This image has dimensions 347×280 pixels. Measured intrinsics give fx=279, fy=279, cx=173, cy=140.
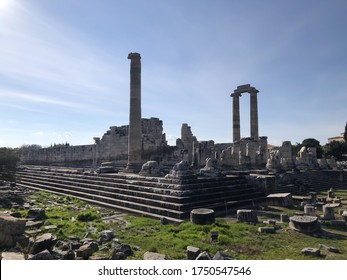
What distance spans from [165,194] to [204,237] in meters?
3.65

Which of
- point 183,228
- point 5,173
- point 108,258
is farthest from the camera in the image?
point 5,173

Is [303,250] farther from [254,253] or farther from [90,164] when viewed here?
[90,164]

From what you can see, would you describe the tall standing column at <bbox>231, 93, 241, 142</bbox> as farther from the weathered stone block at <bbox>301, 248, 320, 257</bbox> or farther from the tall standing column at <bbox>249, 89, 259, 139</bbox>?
the weathered stone block at <bbox>301, 248, 320, 257</bbox>

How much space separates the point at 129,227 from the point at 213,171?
569 centimetres

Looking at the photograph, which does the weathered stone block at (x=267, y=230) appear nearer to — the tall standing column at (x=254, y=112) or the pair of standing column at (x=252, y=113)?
the pair of standing column at (x=252, y=113)

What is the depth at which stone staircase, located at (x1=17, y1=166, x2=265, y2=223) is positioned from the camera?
9141 mm

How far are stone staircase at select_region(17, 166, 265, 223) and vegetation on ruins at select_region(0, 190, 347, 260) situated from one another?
0.95m

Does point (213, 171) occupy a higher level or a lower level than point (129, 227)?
higher

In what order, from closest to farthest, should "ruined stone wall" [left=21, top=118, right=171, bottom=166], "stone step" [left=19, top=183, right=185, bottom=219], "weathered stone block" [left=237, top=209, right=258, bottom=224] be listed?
"weathered stone block" [left=237, top=209, right=258, bottom=224] → "stone step" [left=19, top=183, right=185, bottom=219] → "ruined stone wall" [left=21, top=118, right=171, bottom=166]

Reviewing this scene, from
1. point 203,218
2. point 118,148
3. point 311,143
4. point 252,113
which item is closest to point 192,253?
point 203,218

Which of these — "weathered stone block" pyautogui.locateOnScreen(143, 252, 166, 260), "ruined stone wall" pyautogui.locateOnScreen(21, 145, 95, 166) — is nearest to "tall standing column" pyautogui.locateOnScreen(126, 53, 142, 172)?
"ruined stone wall" pyautogui.locateOnScreen(21, 145, 95, 166)

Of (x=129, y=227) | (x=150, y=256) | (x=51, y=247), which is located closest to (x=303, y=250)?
(x=150, y=256)

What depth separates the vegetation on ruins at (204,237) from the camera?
5367 millimetres

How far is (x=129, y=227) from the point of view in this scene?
7.51 metres
